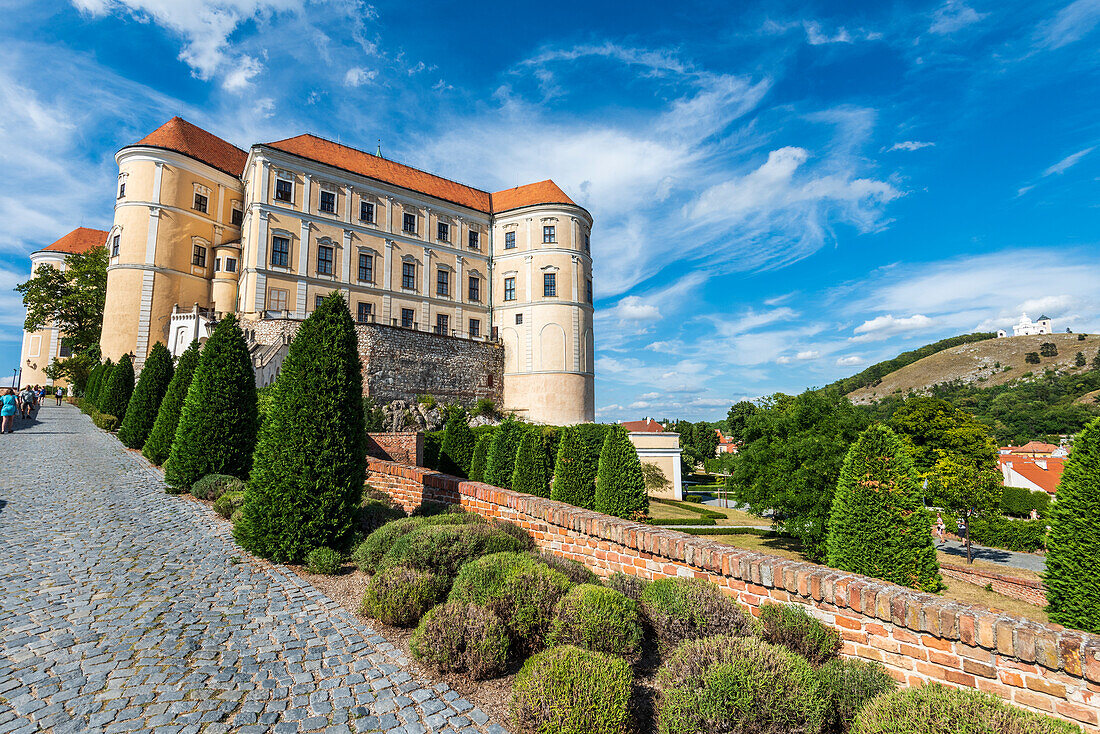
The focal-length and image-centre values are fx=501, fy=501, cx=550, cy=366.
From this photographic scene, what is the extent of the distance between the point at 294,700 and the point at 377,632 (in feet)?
4.44

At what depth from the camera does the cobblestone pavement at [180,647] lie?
11.9ft

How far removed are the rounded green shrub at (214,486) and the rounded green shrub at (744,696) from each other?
10213mm

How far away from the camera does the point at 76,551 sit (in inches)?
287

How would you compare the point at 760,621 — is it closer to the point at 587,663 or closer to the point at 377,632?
the point at 587,663

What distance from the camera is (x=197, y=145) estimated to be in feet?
122

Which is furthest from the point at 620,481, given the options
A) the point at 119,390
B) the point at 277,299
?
the point at 277,299

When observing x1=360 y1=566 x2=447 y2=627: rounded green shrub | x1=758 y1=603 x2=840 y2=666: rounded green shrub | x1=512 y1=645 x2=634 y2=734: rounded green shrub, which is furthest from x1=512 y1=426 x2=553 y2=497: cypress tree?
x1=512 y1=645 x2=634 y2=734: rounded green shrub

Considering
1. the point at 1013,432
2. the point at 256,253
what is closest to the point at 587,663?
the point at 256,253

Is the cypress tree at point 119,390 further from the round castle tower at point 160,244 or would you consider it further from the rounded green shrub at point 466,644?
the rounded green shrub at point 466,644

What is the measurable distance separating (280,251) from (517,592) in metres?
34.6

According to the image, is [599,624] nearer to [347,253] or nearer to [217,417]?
[217,417]

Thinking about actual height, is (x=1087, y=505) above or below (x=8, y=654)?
above

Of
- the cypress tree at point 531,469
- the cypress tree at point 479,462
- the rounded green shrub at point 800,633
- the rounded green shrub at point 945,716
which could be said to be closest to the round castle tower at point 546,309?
the cypress tree at point 479,462

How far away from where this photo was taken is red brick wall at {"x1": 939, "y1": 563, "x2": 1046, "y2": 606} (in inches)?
627
